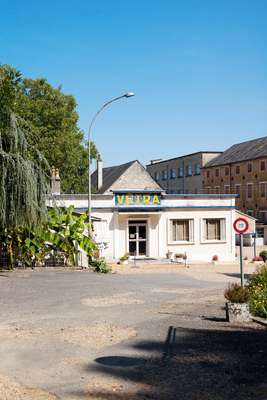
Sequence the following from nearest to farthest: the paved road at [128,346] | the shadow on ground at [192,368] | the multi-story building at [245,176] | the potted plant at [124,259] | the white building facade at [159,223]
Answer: the shadow on ground at [192,368]
the paved road at [128,346]
the potted plant at [124,259]
the white building facade at [159,223]
the multi-story building at [245,176]

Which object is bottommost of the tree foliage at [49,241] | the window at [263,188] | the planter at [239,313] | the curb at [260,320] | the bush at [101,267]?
the curb at [260,320]

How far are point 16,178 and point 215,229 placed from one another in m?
18.7

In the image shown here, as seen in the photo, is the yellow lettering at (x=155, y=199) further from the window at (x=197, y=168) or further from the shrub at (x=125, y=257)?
the window at (x=197, y=168)

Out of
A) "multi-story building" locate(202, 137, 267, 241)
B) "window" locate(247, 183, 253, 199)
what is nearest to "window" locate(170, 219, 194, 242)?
"multi-story building" locate(202, 137, 267, 241)

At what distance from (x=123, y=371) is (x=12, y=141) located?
46.8ft

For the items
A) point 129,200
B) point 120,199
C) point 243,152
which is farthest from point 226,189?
point 120,199

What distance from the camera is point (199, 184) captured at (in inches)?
2928

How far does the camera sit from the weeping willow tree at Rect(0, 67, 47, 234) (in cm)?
2006

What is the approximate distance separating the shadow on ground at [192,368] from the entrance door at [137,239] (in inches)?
913

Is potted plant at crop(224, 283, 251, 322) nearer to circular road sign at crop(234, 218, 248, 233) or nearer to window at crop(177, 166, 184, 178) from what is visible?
circular road sign at crop(234, 218, 248, 233)

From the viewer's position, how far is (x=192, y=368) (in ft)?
26.3

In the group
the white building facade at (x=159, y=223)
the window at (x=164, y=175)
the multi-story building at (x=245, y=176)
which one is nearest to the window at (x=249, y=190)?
the multi-story building at (x=245, y=176)

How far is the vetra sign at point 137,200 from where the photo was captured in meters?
32.8

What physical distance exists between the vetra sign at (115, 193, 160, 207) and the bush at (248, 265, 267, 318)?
734 inches
